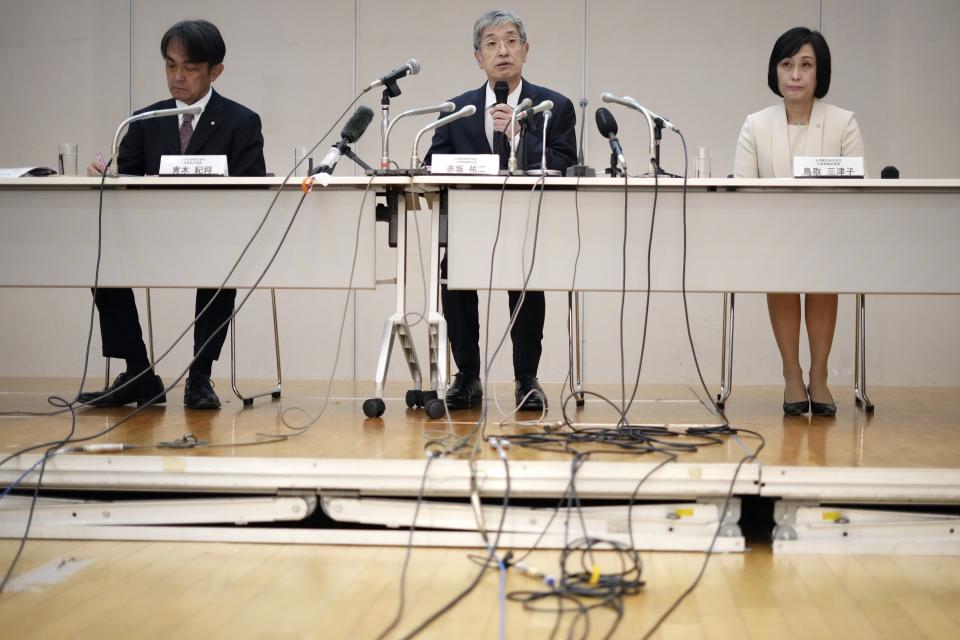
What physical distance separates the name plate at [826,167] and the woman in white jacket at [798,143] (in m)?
0.41

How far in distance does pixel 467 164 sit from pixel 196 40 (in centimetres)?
111

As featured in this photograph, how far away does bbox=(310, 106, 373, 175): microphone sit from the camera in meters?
2.80

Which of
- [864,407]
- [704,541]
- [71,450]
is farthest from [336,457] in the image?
[864,407]

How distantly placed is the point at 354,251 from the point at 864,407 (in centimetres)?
193

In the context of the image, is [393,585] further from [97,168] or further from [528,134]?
[528,134]

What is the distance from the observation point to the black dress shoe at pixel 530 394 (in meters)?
3.33

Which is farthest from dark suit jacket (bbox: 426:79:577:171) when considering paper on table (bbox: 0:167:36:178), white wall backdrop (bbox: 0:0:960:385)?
white wall backdrop (bbox: 0:0:960:385)

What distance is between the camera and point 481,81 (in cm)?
534

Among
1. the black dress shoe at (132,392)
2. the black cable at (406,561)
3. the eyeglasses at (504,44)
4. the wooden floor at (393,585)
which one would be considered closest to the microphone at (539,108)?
the eyeglasses at (504,44)

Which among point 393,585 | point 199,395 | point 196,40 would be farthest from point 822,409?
point 196,40

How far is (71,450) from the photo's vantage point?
238cm

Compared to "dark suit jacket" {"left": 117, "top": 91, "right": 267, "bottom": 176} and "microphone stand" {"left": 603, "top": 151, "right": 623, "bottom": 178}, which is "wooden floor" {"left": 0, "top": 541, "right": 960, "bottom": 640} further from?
"dark suit jacket" {"left": 117, "top": 91, "right": 267, "bottom": 176}

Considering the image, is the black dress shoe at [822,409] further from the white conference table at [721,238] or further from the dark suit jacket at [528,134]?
the dark suit jacket at [528,134]

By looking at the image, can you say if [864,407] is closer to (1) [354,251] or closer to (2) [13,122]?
(1) [354,251]
